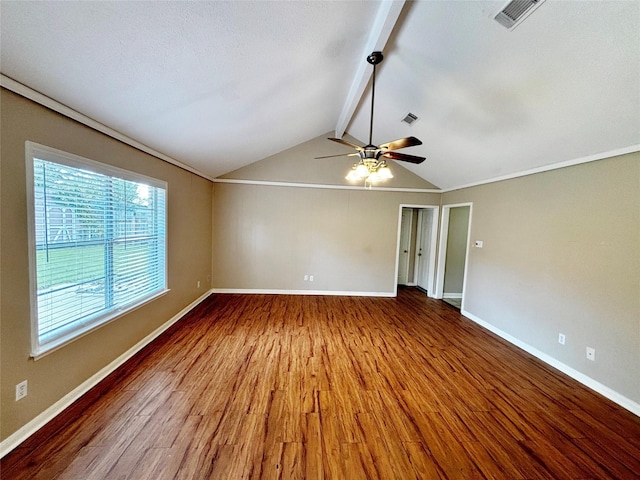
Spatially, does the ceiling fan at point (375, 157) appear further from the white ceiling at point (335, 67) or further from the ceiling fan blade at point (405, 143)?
the white ceiling at point (335, 67)

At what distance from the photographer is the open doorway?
5.83 m

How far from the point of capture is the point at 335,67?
2770 mm

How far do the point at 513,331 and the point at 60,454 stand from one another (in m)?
4.96

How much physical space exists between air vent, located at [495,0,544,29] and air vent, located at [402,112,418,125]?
1606mm

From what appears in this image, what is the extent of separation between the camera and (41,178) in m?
1.75

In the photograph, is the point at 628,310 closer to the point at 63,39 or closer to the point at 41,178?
the point at 63,39

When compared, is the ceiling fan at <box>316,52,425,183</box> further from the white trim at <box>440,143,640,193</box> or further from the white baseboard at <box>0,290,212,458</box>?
the white baseboard at <box>0,290,212,458</box>

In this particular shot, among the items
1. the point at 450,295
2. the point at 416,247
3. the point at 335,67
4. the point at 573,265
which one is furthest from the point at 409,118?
the point at 450,295

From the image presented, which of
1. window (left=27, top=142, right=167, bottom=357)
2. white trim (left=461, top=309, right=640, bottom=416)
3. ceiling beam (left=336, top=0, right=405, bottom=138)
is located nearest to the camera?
window (left=27, top=142, right=167, bottom=357)

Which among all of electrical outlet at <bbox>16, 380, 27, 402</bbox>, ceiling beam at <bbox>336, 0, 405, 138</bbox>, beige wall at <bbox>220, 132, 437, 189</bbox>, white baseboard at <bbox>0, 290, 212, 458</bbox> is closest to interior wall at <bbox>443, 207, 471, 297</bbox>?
beige wall at <bbox>220, 132, 437, 189</bbox>

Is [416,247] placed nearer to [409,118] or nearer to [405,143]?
[409,118]

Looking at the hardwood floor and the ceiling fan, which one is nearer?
the hardwood floor

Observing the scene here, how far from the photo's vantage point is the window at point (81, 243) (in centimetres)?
175

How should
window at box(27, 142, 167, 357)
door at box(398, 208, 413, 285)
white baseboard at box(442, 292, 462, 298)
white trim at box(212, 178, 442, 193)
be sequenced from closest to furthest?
1. window at box(27, 142, 167, 357)
2. white trim at box(212, 178, 442, 193)
3. white baseboard at box(442, 292, 462, 298)
4. door at box(398, 208, 413, 285)
